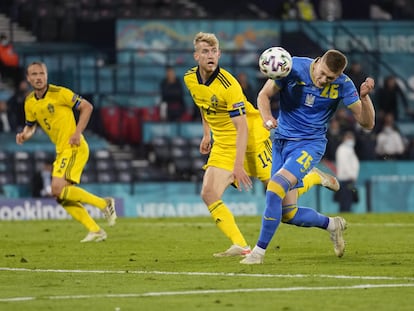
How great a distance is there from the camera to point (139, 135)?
32.4 metres

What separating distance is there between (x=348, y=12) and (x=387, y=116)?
8.09m

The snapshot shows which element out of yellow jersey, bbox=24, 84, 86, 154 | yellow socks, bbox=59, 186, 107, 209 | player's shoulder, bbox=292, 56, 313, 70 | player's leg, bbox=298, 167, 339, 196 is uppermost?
player's shoulder, bbox=292, 56, 313, 70

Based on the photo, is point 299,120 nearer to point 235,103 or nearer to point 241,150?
point 241,150

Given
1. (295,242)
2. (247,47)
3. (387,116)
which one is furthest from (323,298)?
(247,47)

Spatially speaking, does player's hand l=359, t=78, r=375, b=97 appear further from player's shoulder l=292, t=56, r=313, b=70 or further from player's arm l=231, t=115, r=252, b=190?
player's arm l=231, t=115, r=252, b=190

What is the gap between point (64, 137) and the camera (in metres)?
18.9

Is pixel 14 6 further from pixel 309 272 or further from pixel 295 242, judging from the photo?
pixel 309 272

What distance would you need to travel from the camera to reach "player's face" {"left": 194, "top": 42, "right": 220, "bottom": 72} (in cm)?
1459

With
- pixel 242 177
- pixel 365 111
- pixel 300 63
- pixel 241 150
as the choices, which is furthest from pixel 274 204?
pixel 300 63

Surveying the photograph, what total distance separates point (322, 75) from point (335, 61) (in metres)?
0.26

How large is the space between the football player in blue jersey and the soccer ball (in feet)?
0.79

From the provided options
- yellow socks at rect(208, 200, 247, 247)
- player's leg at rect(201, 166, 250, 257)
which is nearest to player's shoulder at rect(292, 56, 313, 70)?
player's leg at rect(201, 166, 250, 257)

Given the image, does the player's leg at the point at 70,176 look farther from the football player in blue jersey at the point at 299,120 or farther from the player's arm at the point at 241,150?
the football player in blue jersey at the point at 299,120

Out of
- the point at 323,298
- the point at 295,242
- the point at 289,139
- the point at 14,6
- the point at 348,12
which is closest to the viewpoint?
the point at 323,298
